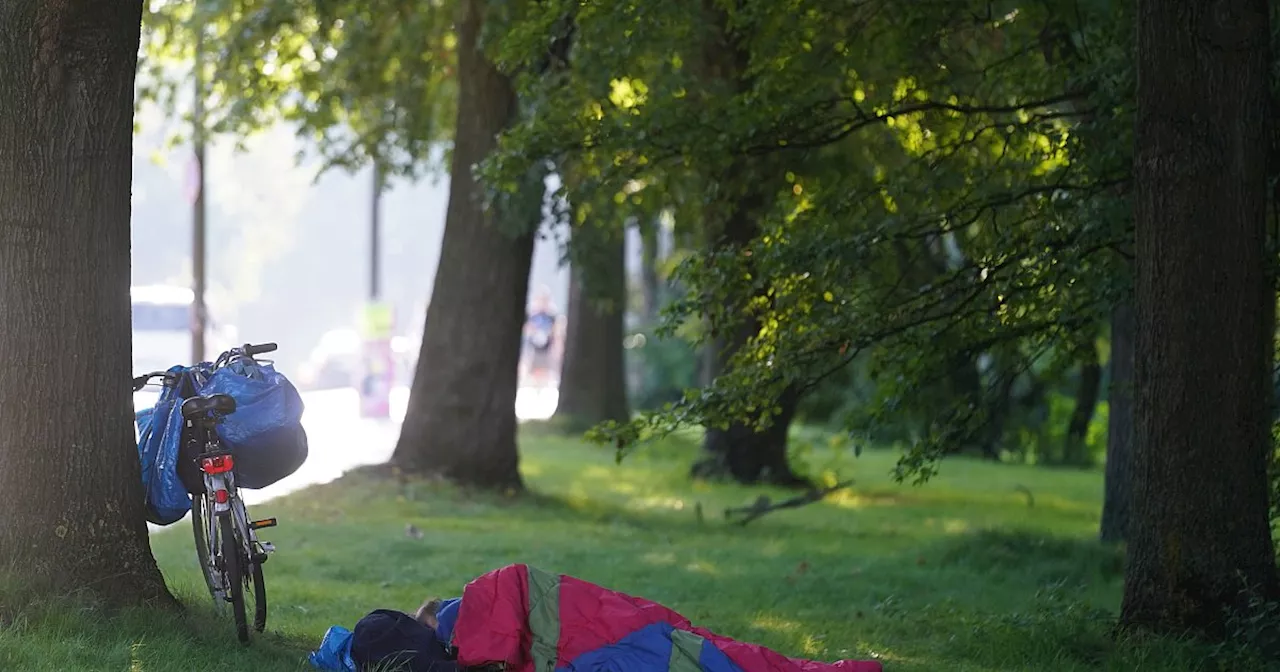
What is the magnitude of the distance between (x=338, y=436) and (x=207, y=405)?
58.8ft

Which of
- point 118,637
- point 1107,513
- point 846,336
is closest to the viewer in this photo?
point 118,637

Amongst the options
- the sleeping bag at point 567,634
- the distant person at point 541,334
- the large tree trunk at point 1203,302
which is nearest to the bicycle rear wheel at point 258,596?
the sleeping bag at point 567,634

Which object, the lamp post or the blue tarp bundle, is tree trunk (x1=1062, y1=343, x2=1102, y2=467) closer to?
the blue tarp bundle

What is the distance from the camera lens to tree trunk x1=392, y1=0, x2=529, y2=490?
1587 centimetres

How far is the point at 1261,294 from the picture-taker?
25.8 ft

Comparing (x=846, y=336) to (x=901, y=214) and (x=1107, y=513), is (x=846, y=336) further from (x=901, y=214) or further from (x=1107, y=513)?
(x=1107, y=513)

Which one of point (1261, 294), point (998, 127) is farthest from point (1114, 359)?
point (1261, 294)

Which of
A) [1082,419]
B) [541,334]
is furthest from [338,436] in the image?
[541,334]

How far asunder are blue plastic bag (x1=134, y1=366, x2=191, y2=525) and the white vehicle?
26.8m

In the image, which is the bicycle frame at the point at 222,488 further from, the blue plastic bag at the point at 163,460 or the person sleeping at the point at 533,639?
the person sleeping at the point at 533,639

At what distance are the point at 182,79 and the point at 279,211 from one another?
265 ft

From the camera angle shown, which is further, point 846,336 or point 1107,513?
point 1107,513

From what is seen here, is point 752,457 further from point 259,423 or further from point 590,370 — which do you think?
point 259,423

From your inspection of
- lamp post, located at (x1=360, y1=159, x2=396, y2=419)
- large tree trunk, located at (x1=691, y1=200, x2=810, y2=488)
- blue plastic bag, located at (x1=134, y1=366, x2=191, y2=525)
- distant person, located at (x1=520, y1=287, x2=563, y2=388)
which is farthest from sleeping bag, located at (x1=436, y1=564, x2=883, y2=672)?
distant person, located at (x1=520, y1=287, x2=563, y2=388)
